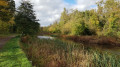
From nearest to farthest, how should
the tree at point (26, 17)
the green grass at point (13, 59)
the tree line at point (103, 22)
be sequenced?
the green grass at point (13, 59) → the tree at point (26, 17) → the tree line at point (103, 22)

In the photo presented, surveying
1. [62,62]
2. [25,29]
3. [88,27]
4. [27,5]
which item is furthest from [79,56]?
[88,27]

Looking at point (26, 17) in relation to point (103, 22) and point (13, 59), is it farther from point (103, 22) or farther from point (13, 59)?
point (103, 22)

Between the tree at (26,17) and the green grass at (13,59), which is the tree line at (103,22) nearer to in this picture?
the tree at (26,17)

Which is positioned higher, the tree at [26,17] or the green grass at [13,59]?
the tree at [26,17]

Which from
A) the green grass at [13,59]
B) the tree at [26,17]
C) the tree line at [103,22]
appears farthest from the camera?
the tree line at [103,22]

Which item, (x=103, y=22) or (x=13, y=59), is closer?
(x=13, y=59)

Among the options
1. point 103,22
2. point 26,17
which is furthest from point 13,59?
point 103,22

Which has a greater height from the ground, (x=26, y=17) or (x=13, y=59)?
(x=26, y=17)

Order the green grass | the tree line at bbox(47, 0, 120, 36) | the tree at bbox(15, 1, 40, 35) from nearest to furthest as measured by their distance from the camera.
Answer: the green grass → the tree at bbox(15, 1, 40, 35) → the tree line at bbox(47, 0, 120, 36)

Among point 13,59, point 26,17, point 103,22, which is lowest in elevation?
point 13,59

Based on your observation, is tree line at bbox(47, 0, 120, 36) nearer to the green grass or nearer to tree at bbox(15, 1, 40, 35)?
tree at bbox(15, 1, 40, 35)

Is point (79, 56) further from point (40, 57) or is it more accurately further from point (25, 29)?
point (25, 29)

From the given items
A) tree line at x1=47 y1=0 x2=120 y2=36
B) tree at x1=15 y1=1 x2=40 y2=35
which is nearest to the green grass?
tree at x1=15 y1=1 x2=40 y2=35

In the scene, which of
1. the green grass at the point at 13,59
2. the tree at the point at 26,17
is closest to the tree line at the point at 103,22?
Result: the tree at the point at 26,17
